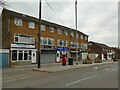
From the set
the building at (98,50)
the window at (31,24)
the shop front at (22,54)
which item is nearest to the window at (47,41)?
the window at (31,24)

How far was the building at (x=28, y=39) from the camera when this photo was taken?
33.8 metres

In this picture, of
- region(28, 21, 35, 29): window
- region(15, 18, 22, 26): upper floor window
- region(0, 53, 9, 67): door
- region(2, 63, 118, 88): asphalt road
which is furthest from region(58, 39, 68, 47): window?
region(2, 63, 118, 88): asphalt road

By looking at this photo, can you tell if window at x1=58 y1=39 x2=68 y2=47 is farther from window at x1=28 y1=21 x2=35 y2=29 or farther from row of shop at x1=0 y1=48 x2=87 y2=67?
window at x1=28 y1=21 x2=35 y2=29

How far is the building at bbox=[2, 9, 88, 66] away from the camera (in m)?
33.8

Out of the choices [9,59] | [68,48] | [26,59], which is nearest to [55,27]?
[68,48]

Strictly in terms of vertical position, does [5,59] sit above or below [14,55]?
below

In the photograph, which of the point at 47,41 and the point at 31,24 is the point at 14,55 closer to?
the point at 31,24

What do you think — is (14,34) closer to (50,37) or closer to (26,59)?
(26,59)

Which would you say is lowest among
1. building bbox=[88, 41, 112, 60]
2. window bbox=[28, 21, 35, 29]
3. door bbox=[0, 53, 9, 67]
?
door bbox=[0, 53, 9, 67]

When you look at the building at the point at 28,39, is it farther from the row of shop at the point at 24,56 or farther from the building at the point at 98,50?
the building at the point at 98,50

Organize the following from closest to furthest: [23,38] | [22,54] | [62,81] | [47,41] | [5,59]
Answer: [62,81]
[5,59]
[22,54]
[23,38]
[47,41]

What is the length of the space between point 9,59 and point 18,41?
148 inches

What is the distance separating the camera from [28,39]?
37.3m

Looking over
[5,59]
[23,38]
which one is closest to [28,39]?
[23,38]
